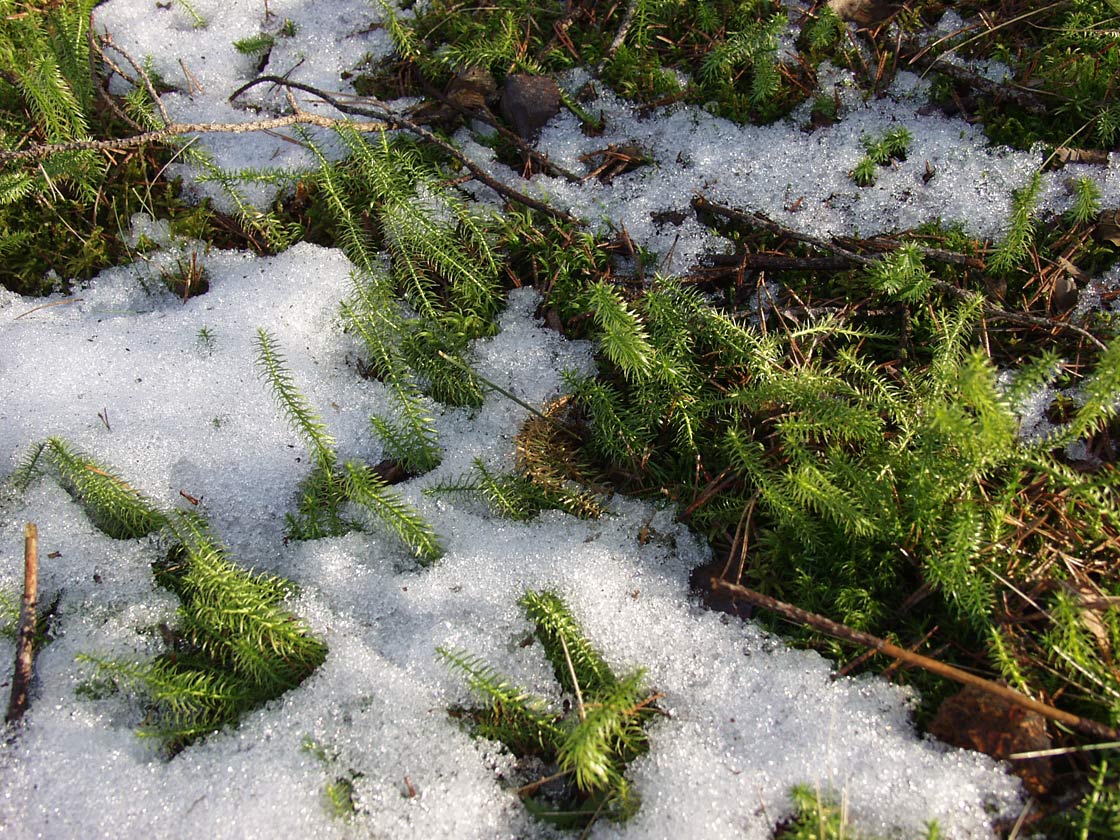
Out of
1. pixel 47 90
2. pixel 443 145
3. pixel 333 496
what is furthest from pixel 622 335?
pixel 47 90

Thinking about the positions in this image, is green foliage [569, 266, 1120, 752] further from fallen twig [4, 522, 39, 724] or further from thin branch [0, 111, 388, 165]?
fallen twig [4, 522, 39, 724]

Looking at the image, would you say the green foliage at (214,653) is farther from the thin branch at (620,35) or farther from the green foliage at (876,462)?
the thin branch at (620,35)

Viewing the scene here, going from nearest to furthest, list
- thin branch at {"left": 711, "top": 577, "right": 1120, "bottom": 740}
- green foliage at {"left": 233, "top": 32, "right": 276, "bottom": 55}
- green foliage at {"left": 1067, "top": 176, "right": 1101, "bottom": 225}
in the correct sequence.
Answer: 1. thin branch at {"left": 711, "top": 577, "right": 1120, "bottom": 740}
2. green foliage at {"left": 1067, "top": 176, "right": 1101, "bottom": 225}
3. green foliage at {"left": 233, "top": 32, "right": 276, "bottom": 55}

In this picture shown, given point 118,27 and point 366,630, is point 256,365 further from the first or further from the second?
point 118,27

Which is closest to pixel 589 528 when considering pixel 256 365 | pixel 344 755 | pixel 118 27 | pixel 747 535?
pixel 747 535

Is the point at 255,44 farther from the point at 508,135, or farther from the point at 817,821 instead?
the point at 817,821

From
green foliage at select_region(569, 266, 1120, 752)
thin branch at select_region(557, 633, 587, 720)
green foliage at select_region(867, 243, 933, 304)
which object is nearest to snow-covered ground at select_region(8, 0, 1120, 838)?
thin branch at select_region(557, 633, 587, 720)
